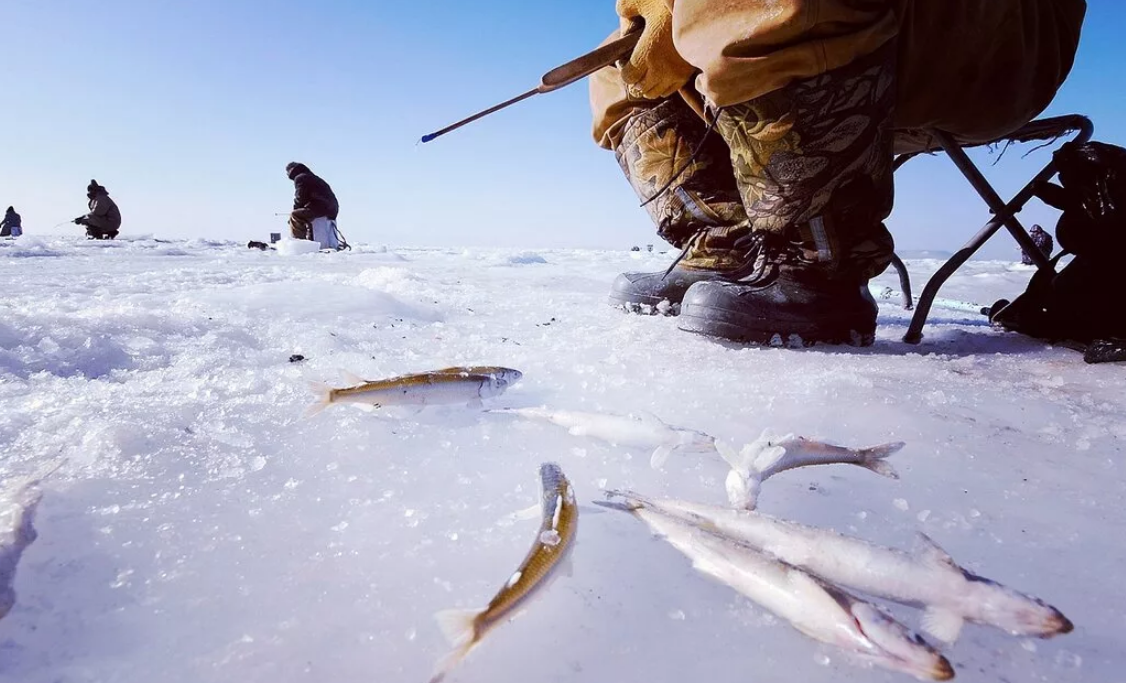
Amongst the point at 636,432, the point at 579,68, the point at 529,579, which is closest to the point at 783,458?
the point at 636,432

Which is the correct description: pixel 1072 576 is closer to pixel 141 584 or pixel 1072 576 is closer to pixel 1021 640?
pixel 1021 640

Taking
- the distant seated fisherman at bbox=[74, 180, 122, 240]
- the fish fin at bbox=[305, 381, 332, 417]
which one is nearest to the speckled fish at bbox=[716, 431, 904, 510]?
the fish fin at bbox=[305, 381, 332, 417]

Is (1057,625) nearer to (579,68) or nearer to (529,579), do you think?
(529,579)

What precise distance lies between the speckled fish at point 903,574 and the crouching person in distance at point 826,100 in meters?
1.35

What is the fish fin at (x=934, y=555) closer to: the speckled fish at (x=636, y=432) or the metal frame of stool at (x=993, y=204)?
the speckled fish at (x=636, y=432)

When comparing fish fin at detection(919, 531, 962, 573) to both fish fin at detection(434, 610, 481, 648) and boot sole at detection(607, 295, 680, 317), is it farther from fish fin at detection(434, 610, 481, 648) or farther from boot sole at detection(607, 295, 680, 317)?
boot sole at detection(607, 295, 680, 317)

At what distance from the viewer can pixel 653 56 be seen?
2.21 meters

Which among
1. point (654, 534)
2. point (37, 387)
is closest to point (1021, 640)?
point (654, 534)

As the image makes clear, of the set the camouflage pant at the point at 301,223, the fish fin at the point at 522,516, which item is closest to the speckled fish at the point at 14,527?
the fish fin at the point at 522,516

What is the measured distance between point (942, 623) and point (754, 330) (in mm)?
1481

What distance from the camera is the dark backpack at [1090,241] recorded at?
203 centimetres

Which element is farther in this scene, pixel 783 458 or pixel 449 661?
pixel 783 458

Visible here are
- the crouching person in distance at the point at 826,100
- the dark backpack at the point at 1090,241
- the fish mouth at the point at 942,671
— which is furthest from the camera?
the dark backpack at the point at 1090,241

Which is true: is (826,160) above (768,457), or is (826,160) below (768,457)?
above
